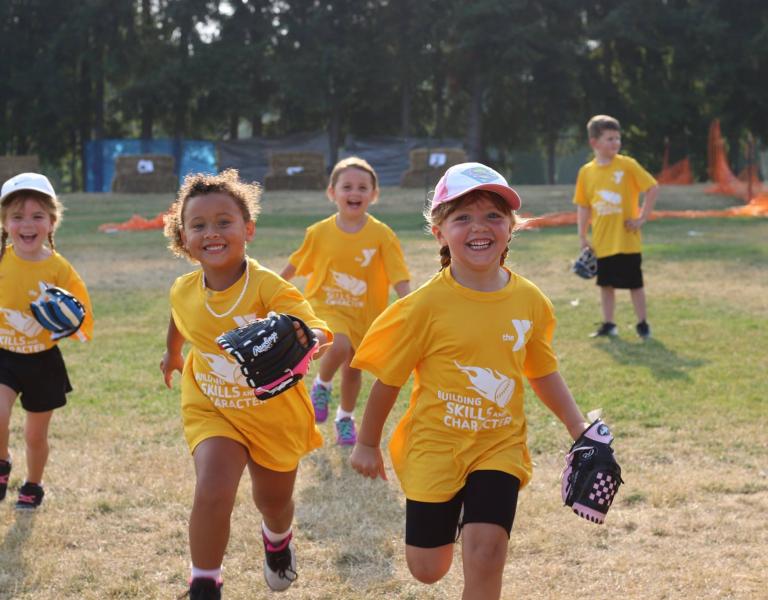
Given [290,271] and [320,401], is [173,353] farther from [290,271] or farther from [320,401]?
[320,401]

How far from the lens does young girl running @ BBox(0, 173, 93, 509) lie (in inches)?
212

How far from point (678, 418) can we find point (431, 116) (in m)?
42.8

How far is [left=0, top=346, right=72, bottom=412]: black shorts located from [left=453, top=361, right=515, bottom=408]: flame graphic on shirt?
274 cm

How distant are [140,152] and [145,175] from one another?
547cm

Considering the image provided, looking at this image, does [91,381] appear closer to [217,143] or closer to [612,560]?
[612,560]

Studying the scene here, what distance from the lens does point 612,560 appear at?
4578 millimetres

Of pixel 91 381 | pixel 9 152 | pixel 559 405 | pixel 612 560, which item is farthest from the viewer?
pixel 9 152

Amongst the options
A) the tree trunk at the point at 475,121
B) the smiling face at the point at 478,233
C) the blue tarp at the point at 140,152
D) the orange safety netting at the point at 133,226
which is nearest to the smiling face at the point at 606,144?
the smiling face at the point at 478,233

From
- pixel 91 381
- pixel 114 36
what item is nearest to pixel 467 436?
pixel 91 381

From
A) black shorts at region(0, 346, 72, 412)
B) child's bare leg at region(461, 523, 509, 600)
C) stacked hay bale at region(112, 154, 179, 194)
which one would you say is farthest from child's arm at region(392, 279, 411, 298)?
stacked hay bale at region(112, 154, 179, 194)

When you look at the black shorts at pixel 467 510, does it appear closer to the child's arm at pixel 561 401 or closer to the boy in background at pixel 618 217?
the child's arm at pixel 561 401

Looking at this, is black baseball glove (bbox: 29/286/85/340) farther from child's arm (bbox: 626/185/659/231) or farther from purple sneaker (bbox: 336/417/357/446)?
child's arm (bbox: 626/185/659/231)

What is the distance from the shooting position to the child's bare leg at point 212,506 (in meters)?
3.85

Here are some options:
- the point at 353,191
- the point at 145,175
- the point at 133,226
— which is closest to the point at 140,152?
the point at 145,175
